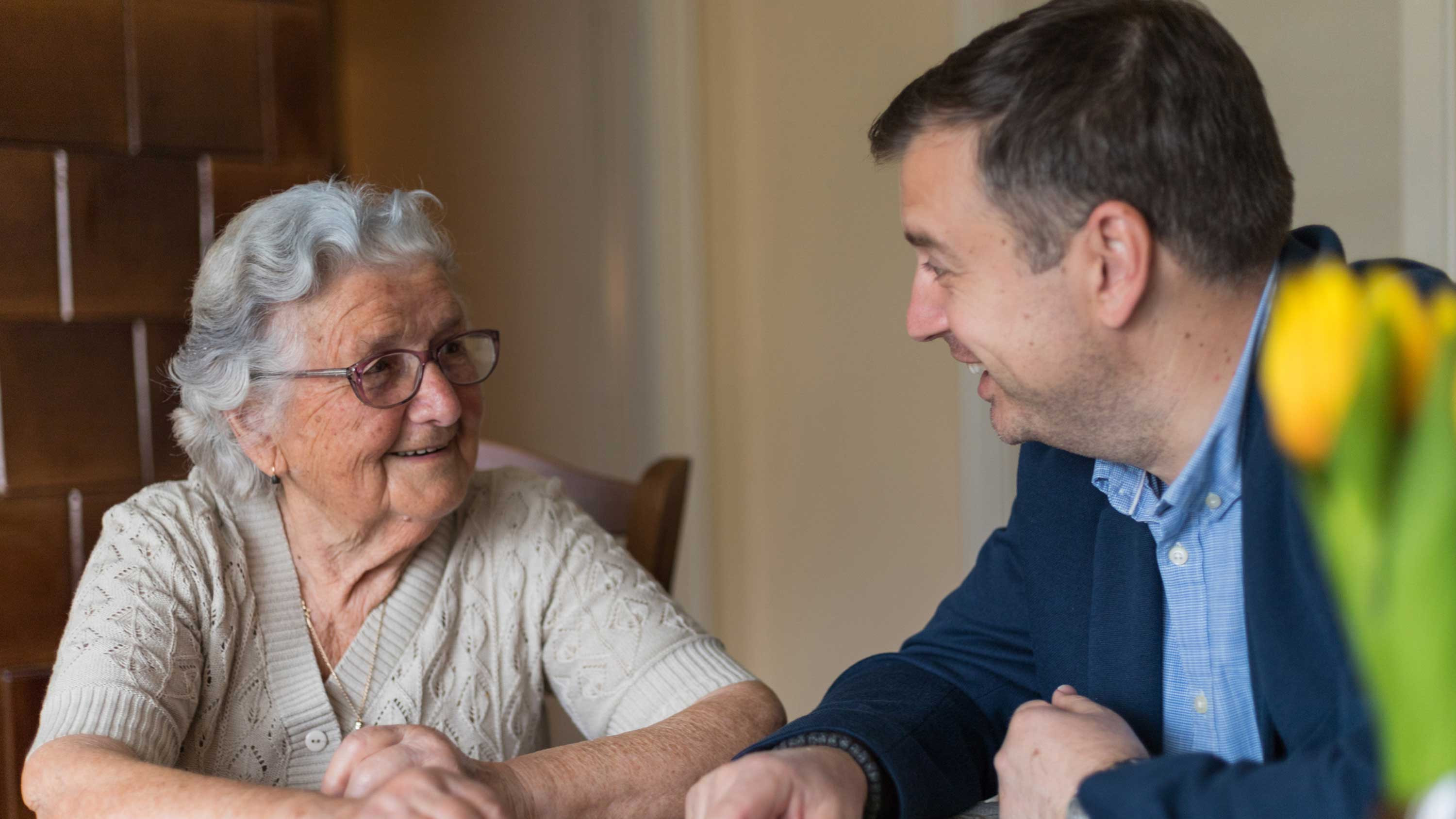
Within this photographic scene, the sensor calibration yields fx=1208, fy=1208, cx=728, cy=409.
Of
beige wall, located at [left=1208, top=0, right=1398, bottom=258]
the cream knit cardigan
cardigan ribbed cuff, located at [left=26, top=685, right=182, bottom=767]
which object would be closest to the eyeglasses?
the cream knit cardigan

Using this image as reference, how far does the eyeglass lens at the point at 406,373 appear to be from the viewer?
1.39 m

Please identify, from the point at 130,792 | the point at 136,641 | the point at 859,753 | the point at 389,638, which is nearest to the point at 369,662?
the point at 389,638

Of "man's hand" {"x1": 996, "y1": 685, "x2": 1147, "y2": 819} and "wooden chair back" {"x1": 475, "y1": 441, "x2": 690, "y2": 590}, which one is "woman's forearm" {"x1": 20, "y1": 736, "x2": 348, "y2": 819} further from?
"wooden chair back" {"x1": 475, "y1": 441, "x2": 690, "y2": 590}

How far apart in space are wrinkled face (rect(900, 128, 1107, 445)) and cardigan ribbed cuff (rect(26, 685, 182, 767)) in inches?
34.1

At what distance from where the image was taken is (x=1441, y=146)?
1.84 m

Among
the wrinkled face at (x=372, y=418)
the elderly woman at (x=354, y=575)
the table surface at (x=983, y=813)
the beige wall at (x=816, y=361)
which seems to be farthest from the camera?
the beige wall at (x=816, y=361)

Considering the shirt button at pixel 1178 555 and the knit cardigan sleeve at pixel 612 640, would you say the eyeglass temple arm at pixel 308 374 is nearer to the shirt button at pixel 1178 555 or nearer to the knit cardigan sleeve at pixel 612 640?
the knit cardigan sleeve at pixel 612 640

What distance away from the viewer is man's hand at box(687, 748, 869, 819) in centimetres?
97

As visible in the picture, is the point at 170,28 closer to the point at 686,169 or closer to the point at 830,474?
the point at 686,169

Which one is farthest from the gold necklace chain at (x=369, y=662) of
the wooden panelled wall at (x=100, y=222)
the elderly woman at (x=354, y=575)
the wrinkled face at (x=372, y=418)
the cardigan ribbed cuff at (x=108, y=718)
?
the wooden panelled wall at (x=100, y=222)

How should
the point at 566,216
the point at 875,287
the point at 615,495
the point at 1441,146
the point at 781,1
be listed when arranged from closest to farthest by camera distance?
the point at 1441,146 < the point at 615,495 < the point at 875,287 < the point at 781,1 < the point at 566,216

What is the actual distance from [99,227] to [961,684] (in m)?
1.53

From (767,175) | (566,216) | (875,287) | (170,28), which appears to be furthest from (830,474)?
(170,28)

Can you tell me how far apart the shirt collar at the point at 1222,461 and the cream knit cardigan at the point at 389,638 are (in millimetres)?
593
